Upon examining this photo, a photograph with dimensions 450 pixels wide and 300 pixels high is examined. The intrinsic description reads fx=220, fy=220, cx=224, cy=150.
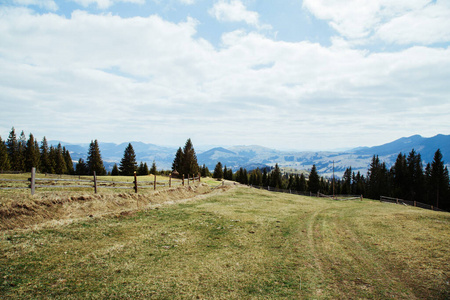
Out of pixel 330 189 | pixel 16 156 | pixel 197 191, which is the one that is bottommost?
pixel 330 189

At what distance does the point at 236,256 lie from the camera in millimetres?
Answer: 8844

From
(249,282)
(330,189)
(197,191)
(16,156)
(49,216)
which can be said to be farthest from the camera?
(330,189)

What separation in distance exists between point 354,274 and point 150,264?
7.03 meters

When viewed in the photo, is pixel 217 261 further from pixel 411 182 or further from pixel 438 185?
pixel 411 182

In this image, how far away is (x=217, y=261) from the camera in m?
8.26

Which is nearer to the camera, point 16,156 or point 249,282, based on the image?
point 249,282

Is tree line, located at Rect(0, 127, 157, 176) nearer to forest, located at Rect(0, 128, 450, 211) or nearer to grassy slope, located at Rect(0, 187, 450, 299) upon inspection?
forest, located at Rect(0, 128, 450, 211)

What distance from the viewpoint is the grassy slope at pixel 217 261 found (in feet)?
20.2

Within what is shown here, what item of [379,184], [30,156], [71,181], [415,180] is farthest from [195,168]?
[415,180]

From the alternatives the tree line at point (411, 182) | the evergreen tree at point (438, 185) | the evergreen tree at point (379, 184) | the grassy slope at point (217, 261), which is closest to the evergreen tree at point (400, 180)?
the tree line at point (411, 182)

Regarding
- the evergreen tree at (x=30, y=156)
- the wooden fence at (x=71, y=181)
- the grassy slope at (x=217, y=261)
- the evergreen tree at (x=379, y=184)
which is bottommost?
the evergreen tree at (x=379, y=184)

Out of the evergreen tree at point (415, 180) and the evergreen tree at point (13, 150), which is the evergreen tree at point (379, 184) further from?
the evergreen tree at point (13, 150)

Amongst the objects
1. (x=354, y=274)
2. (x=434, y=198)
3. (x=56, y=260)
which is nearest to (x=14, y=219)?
(x=56, y=260)

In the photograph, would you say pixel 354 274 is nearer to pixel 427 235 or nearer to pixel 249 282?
pixel 249 282
